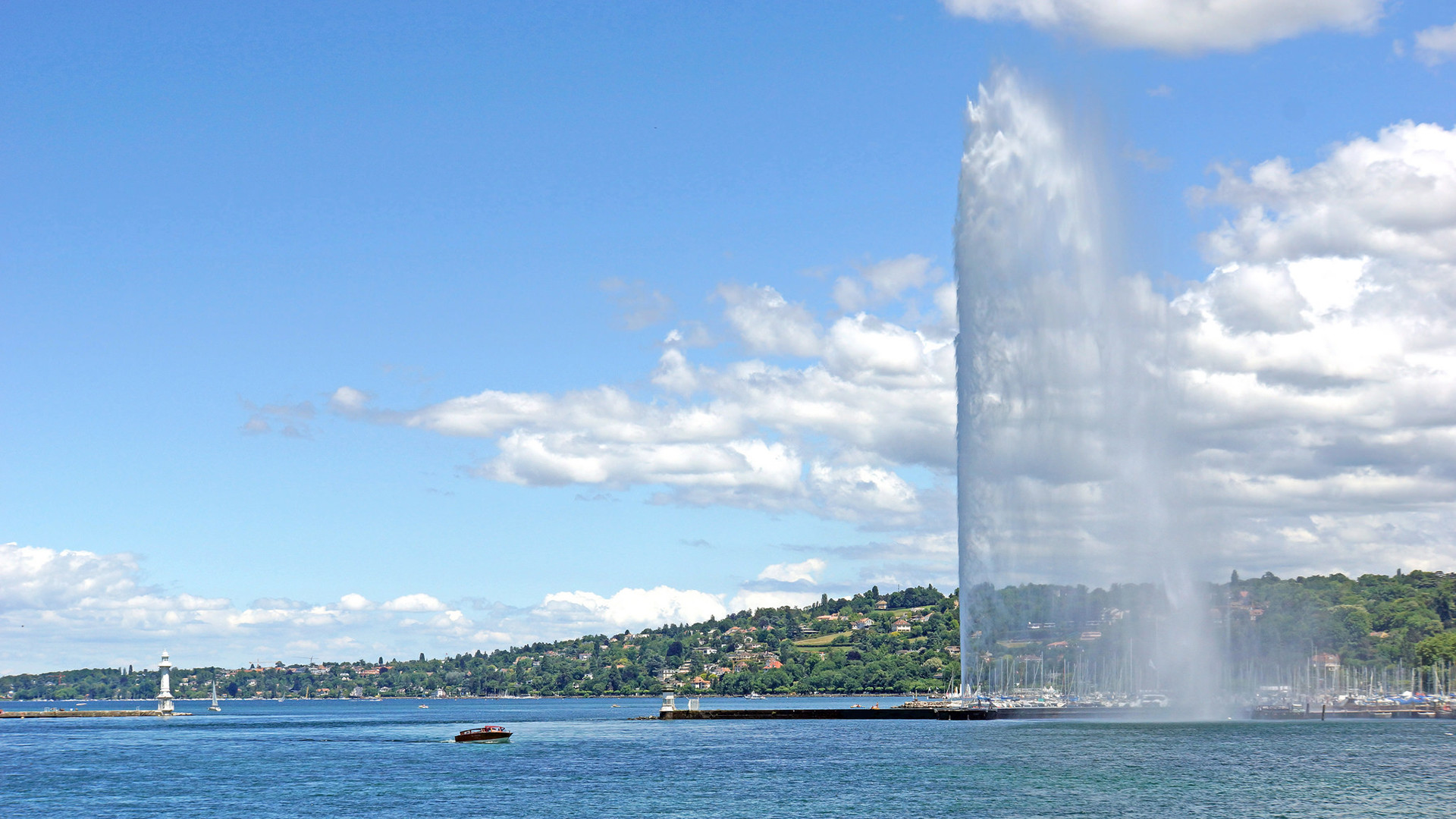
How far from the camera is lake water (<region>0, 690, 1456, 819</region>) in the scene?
6538cm

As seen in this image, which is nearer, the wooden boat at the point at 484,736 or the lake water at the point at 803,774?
the lake water at the point at 803,774

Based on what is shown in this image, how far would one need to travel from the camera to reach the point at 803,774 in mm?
81312

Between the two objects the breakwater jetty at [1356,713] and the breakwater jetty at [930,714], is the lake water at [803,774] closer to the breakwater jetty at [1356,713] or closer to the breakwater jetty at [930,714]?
the breakwater jetty at [930,714]

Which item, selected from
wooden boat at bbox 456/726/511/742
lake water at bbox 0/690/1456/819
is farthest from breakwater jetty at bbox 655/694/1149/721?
wooden boat at bbox 456/726/511/742

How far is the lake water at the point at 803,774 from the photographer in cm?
6538

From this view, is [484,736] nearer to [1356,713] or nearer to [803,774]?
[803,774]

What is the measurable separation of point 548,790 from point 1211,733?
193 ft

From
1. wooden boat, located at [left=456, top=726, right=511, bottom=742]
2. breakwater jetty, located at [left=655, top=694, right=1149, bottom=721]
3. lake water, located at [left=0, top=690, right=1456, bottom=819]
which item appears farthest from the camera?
breakwater jetty, located at [left=655, top=694, right=1149, bottom=721]

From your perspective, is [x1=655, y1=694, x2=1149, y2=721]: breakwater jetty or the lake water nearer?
the lake water

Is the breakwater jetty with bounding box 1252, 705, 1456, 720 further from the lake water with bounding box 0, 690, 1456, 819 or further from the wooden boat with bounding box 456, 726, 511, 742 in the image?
the wooden boat with bounding box 456, 726, 511, 742

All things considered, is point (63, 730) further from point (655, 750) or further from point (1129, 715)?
point (1129, 715)

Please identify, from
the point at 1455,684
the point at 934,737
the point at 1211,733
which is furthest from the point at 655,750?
the point at 1455,684

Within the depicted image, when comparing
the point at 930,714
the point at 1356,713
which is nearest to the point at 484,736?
the point at 930,714

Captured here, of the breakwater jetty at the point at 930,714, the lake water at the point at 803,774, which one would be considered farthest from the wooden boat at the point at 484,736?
the breakwater jetty at the point at 930,714
